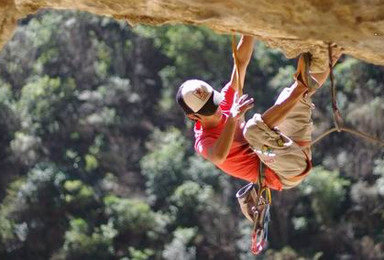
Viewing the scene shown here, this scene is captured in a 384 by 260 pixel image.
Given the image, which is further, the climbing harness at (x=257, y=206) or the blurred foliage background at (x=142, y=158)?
the blurred foliage background at (x=142, y=158)

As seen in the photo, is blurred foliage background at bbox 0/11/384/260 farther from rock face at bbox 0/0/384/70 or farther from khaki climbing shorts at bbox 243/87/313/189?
rock face at bbox 0/0/384/70

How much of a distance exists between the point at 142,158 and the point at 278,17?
15682 millimetres

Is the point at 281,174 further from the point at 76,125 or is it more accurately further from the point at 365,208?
the point at 76,125

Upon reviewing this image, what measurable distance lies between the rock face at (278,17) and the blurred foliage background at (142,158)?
498 inches

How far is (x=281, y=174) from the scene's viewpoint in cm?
371

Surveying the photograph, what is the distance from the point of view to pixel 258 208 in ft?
12.5

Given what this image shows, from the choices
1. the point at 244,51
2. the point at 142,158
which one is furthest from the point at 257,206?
the point at 142,158

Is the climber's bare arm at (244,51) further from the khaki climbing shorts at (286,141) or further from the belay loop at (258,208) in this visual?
the belay loop at (258,208)

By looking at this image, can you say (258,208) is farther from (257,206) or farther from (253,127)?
(253,127)

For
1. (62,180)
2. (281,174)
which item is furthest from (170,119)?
(281,174)

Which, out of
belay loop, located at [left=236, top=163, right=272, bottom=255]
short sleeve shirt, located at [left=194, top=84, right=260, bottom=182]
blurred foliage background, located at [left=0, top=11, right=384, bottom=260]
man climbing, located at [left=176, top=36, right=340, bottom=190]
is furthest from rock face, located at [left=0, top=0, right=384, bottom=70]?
blurred foliage background, located at [left=0, top=11, right=384, bottom=260]

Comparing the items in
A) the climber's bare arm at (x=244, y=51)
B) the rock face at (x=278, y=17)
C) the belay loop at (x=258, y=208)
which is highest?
the rock face at (x=278, y=17)

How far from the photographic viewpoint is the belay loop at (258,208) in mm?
3756

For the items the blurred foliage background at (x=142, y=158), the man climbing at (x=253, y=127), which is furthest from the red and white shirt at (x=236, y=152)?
the blurred foliage background at (x=142, y=158)
